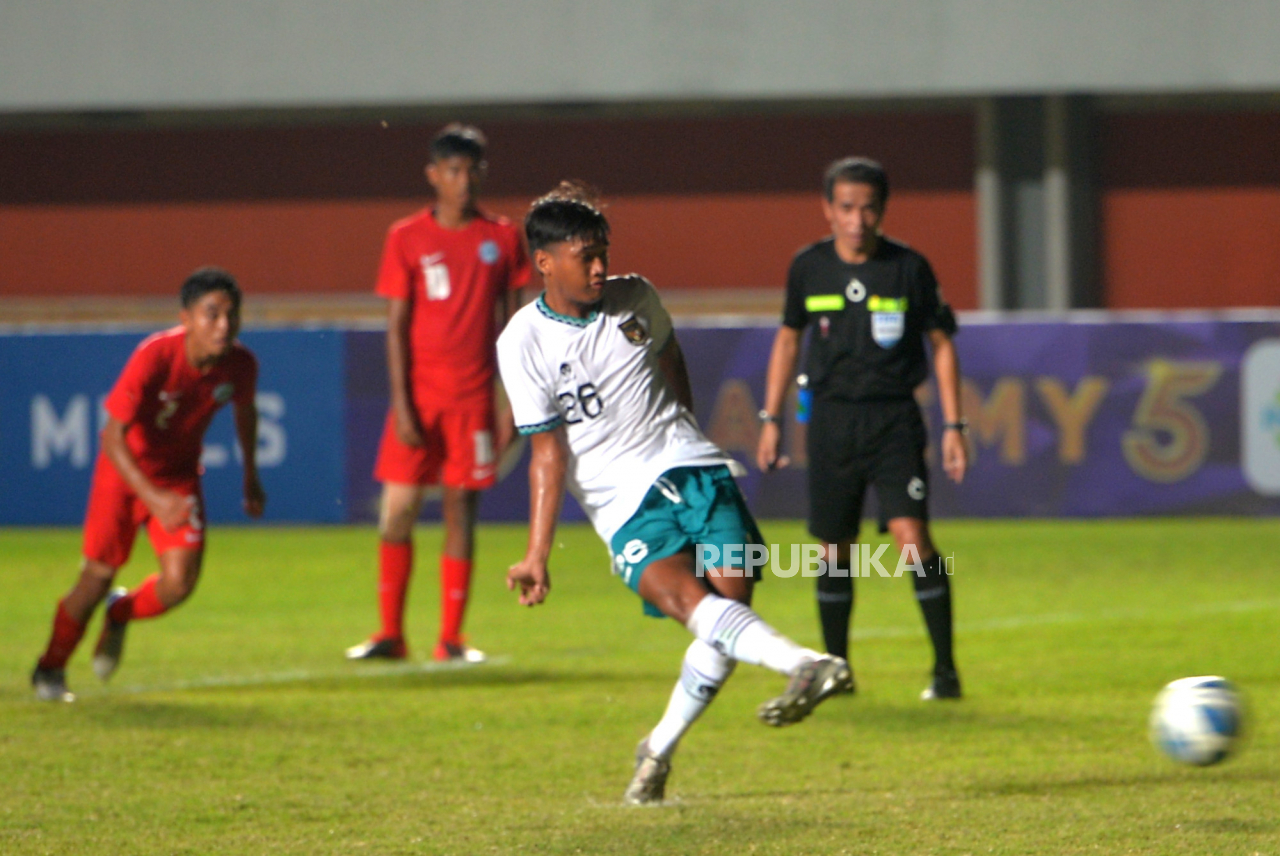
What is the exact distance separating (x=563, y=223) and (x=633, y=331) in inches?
13.6

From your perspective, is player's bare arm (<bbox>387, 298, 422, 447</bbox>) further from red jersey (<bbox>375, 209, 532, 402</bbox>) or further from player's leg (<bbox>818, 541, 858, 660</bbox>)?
player's leg (<bbox>818, 541, 858, 660</bbox>)

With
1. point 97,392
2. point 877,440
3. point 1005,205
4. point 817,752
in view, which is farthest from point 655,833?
point 1005,205

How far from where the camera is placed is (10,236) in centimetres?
2008

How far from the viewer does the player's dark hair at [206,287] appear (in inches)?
266

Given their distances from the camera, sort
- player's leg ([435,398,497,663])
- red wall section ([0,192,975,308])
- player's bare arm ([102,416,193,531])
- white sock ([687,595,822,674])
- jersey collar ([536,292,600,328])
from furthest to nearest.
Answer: red wall section ([0,192,975,308]), player's leg ([435,398,497,663]), player's bare arm ([102,416,193,531]), jersey collar ([536,292,600,328]), white sock ([687,595,822,674])

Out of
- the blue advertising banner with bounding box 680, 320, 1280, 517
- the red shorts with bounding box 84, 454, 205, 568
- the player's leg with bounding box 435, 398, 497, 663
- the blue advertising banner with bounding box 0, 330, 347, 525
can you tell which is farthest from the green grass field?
the blue advertising banner with bounding box 0, 330, 347, 525

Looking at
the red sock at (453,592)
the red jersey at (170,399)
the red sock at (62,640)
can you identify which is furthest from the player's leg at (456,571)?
the red sock at (62,640)

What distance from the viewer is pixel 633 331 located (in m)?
4.95

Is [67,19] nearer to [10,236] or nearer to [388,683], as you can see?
[10,236]

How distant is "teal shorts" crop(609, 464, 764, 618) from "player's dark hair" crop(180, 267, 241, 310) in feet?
8.20

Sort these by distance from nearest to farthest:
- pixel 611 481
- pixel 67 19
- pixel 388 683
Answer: pixel 611 481
pixel 388 683
pixel 67 19

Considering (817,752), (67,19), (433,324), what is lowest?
(817,752)

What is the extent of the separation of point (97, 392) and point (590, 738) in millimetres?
8418

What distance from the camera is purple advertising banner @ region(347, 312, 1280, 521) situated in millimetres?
12992
